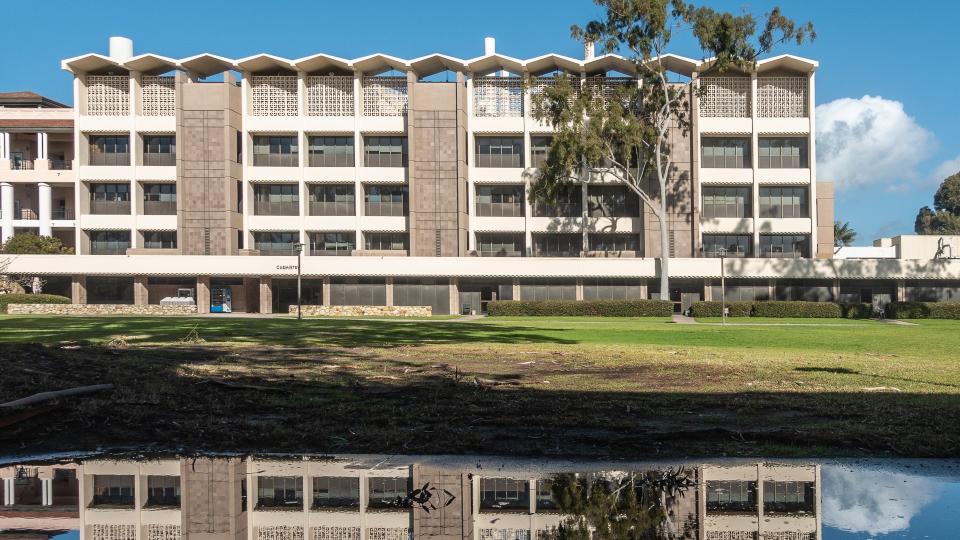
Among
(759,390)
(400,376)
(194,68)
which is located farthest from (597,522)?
(194,68)

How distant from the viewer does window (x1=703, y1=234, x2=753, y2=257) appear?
7525 centimetres

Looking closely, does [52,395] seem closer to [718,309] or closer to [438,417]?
[438,417]

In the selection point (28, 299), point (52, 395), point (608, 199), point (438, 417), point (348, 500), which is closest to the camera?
point (348, 500)

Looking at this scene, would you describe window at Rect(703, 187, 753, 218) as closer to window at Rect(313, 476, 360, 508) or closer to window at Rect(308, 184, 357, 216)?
window at Rect(308, 184, 357, 216)

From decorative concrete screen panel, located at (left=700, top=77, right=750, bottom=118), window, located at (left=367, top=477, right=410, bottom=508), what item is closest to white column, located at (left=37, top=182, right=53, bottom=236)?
decorative concrete screen panel, located at (left=700, top=77, right=750, bottom=118)

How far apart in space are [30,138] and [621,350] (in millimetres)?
80620

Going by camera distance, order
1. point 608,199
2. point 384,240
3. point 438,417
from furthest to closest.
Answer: point 384,240
point 608,199
point 438,417

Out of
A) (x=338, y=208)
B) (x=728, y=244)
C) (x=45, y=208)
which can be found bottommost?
(x=728, y=244)

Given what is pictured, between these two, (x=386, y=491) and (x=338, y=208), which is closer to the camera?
(x=386, y=491)

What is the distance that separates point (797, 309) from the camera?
65.4m

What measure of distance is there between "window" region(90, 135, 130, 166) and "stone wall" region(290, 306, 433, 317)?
75.8 feet

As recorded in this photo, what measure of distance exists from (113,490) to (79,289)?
73615mm

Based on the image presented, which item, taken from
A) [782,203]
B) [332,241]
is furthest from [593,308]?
[332,241]

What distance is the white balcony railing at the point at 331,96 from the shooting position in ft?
246
